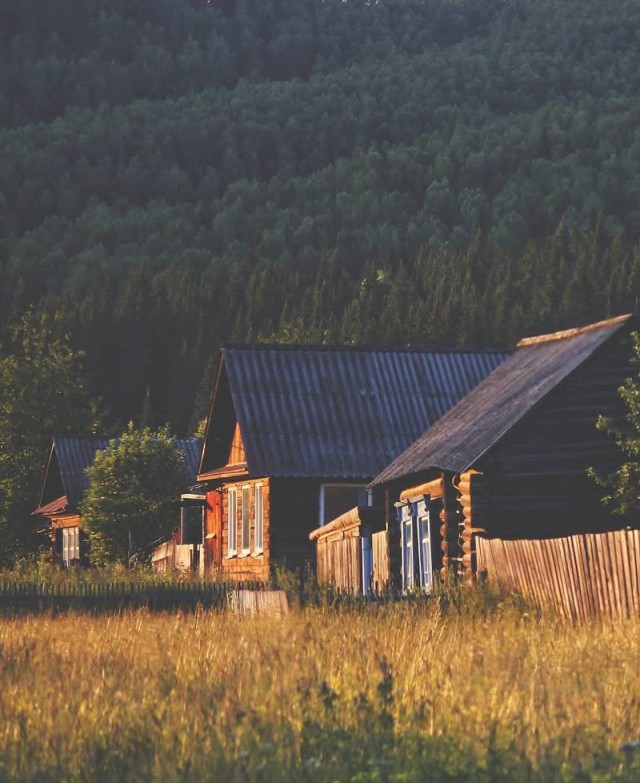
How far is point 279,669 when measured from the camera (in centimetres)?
1130

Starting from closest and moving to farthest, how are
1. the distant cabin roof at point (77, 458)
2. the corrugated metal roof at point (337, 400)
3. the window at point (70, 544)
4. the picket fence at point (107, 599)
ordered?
the picket fence at point (107, 599), the corrugated metal roof at point (337, 400), the distant cabin roof at point (77, 458), the window at point (70, 544)

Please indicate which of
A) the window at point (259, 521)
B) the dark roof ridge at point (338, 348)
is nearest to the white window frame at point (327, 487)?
the window at point (259, 521)

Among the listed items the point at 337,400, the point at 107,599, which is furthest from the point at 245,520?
the point at 107,599

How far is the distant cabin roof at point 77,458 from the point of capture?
55.7 metres

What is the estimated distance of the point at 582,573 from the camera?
699 inches

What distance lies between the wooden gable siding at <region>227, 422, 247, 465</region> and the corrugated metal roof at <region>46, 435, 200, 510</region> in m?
14.3

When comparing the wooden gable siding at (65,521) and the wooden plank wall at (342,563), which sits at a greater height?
the wooden gable siding at (65,521)

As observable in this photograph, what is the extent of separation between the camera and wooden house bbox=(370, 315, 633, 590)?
84.3 feet

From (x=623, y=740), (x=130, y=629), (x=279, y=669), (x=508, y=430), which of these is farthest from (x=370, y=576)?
(x=623, y=740)

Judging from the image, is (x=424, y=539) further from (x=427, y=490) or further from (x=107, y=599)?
(x=107, y=599)

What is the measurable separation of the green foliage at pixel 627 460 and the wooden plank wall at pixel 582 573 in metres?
4.82

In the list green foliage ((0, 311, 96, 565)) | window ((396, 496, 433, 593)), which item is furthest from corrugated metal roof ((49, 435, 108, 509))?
window ((396, 496, 433, 593))

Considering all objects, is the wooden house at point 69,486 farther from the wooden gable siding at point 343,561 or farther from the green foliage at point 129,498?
the wooden gable siding at point 343,561

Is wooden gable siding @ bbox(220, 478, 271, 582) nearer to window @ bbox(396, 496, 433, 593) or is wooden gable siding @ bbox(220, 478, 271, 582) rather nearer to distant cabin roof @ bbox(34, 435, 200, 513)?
window @ bbox(396, 496, 433, 593)
